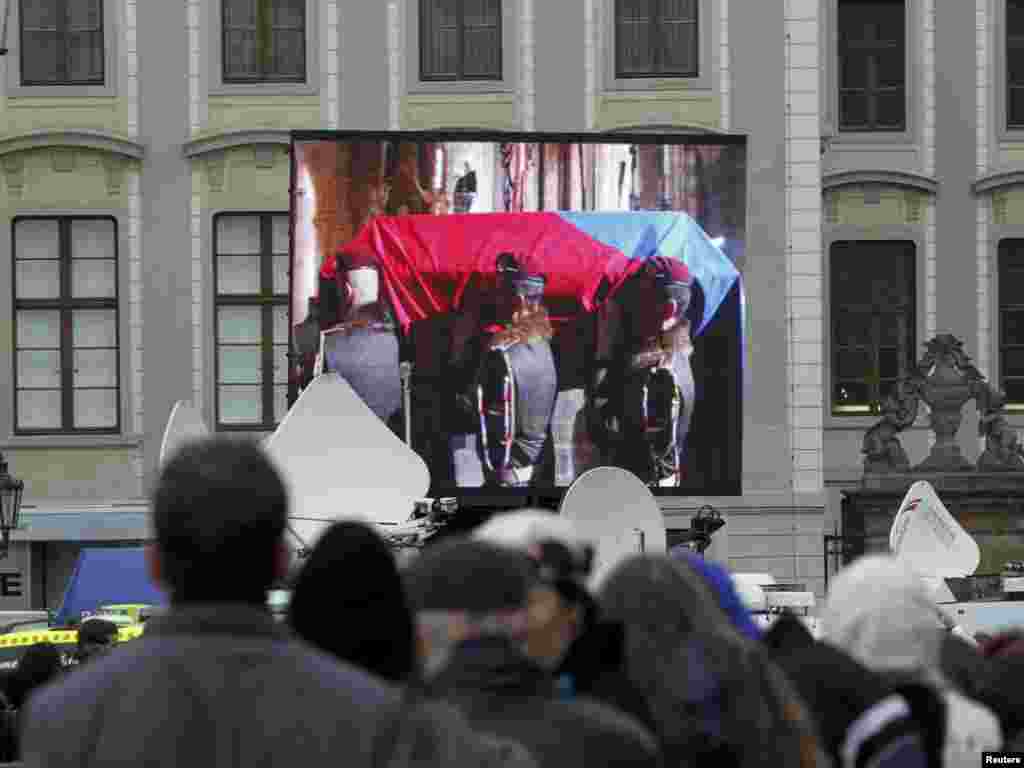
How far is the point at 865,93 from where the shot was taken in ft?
141

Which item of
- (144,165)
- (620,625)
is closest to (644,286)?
(144,165)

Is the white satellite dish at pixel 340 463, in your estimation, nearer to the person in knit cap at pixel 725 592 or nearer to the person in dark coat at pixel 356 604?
the person in knit cap at pixel 725 592

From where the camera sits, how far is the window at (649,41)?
3822 centimetres

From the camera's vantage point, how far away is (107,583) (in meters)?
29.1

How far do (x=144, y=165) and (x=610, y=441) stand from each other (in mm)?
7191

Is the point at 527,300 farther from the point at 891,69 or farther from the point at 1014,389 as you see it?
the point at 891,69

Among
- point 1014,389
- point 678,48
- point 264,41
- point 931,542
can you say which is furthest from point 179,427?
point 1014,389

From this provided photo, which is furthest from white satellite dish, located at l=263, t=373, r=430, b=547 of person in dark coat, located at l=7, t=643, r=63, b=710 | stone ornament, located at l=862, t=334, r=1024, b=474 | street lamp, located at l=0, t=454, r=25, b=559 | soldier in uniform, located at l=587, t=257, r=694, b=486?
stone ornament, located at l=862, t=334, r=1024, b=474

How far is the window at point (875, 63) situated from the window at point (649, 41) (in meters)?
5.18

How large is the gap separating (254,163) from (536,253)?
14.7ft

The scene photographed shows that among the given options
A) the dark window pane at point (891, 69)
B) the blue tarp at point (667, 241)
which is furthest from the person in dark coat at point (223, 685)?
the dark window pane at point (891, 69)

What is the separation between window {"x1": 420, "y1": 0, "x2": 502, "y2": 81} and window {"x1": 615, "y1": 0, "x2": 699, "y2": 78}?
1.52 m

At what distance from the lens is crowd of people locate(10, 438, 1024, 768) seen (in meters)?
4.61

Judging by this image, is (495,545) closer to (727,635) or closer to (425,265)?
(727,635)
